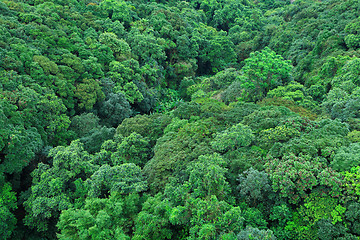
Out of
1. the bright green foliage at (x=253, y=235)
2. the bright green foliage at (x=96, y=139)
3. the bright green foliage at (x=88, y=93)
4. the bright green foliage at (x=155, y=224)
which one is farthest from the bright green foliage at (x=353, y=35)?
the bright green foliage at (x=155, y=224)

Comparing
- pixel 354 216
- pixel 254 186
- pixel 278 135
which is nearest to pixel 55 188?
pixel 254 186

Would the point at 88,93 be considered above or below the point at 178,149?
below

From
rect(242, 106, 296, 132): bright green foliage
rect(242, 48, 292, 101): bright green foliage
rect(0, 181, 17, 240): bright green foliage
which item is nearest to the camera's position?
rect(0, 181, 17, 240): bright green foliage

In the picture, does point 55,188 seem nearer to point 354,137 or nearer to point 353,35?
point 354,137

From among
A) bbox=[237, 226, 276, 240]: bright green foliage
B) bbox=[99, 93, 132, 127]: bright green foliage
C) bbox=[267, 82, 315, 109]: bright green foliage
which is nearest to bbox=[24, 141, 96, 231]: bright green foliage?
bbox=[237, 226, 276, 240]: bright green foliage

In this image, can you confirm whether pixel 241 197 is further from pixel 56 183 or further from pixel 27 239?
pixel 27 239

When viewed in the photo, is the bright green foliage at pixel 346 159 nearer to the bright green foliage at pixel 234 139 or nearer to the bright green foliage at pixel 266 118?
the bright green foliage at pixel 234 139

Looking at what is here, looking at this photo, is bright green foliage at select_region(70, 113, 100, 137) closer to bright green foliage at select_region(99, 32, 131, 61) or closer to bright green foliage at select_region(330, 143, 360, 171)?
bright green foliage at select_region(99, 32, 131, 61)
